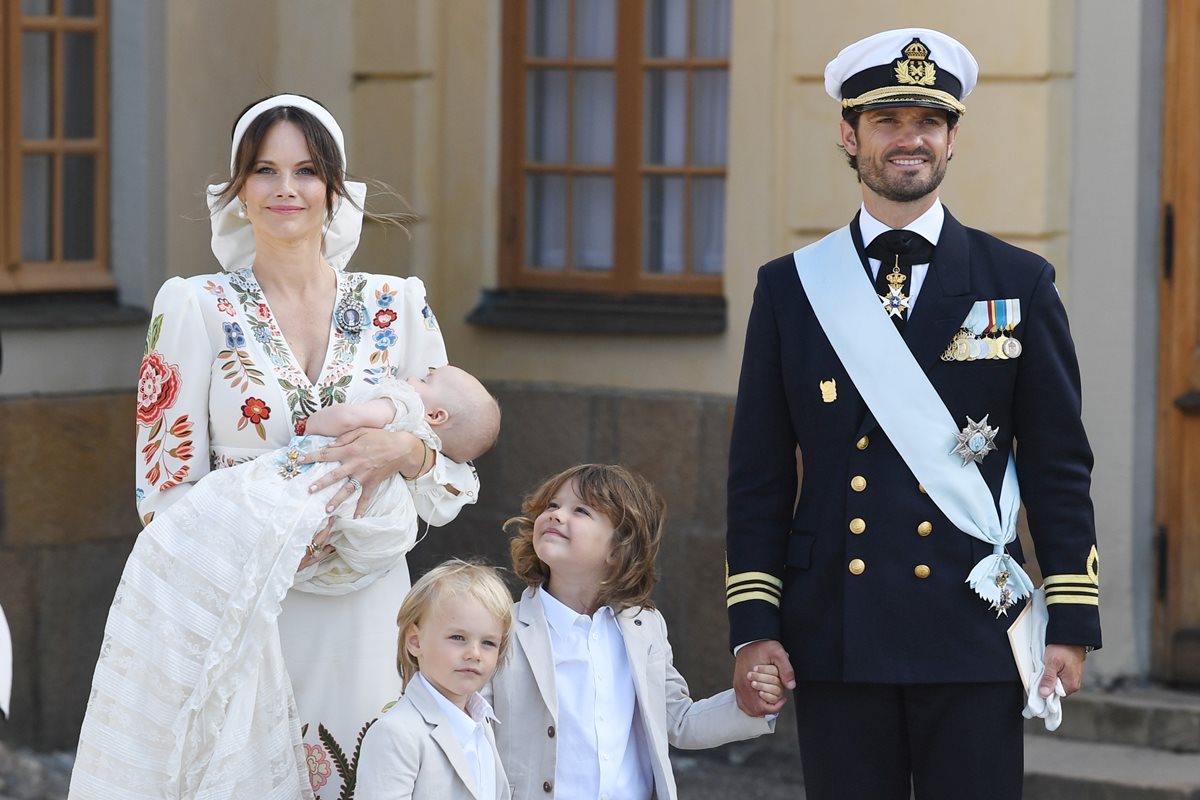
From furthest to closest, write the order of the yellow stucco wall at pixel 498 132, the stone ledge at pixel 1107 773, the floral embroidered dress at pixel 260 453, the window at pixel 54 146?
the window at pixel 54 146, the yellow stucco wall at pixel 498 132, the stone ledge at pixel 1107 773, the floral embroidered dress at pixel 260 453

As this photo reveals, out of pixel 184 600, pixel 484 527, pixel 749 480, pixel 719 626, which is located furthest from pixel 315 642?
pixel 484 527

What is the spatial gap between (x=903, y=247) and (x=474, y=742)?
115cm

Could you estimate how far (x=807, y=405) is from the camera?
3332 millimetres

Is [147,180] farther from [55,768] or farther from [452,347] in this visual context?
[55,768]

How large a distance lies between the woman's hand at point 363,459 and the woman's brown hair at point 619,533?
244mm

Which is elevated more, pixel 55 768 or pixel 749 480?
pixel 749 480

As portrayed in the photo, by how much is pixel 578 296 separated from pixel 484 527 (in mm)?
919

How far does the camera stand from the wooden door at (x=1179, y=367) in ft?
18.9

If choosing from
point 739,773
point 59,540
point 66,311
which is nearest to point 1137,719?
point 739,773

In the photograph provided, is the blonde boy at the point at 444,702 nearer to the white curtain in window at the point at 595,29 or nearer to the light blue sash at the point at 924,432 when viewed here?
the light blue sash at the point at 924,432

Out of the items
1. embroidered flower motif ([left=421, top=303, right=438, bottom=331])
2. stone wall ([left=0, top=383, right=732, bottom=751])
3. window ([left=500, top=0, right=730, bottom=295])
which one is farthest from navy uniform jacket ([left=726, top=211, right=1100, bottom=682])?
window ([left=500, top=0, right=730, bottom=295])

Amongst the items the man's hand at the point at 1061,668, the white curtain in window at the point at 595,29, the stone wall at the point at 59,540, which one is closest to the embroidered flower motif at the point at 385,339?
the man's hand at the point at 1061,668

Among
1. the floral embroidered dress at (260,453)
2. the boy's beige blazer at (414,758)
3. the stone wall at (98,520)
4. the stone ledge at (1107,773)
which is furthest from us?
the stone wall at (98,520)

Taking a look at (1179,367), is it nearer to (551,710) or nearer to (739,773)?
(739,773)
